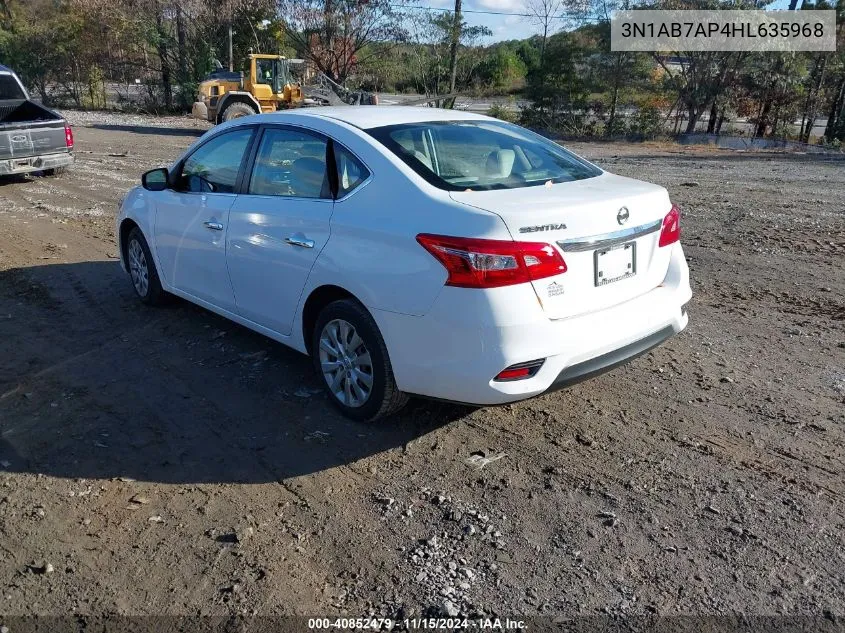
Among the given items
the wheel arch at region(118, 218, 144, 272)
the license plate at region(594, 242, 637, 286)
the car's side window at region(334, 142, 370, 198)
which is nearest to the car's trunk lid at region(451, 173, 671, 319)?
the license plate at region(594, 242, 637, 286)

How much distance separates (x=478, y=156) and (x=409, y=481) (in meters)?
1.89

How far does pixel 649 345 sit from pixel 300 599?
2.24 metres

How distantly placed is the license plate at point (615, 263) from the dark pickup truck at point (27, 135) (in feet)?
39.3

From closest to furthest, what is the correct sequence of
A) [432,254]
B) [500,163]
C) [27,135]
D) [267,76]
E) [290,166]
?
[432,254] < [500,163] < [290,166] < [27,135] < [267,76]

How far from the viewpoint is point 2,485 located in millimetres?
3537

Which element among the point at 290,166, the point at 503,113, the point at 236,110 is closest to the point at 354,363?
the point at 290,166

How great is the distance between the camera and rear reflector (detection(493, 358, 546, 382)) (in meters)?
3.35

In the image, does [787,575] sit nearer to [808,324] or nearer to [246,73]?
[808,324]

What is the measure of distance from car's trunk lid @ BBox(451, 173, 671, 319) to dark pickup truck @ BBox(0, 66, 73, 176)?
11.5 metres

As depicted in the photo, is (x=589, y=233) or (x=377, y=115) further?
(x=377, y=115)

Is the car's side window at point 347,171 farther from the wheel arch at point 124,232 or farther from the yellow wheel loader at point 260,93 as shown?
the yellow wheel loader at point 260,93

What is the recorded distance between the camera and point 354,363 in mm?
3994

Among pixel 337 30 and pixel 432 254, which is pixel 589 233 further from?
pixel 337 30

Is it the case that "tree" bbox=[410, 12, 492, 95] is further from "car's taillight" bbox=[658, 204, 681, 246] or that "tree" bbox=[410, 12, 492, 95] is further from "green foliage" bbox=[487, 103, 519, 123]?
"car's taillight" bbox=[658, 204, 681, 246]
